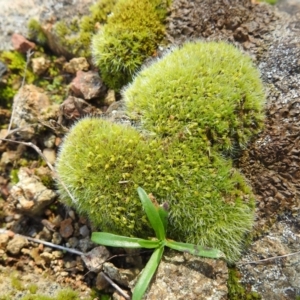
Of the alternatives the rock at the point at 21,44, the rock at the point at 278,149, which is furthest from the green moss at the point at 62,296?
the rock at the point at 21,44

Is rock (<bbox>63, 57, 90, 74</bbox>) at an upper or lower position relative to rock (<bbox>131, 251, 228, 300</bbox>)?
upper

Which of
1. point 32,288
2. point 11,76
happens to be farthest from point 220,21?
point 32,288

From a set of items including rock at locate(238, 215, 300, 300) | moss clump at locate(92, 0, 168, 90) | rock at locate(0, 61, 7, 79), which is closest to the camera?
rock at locate(238, 215, 300, 300)

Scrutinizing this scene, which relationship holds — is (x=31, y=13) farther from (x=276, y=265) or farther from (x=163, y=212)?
(x=276, y=265)

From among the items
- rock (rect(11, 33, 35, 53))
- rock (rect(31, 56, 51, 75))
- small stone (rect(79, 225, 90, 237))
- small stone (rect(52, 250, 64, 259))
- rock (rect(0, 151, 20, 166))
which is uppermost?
rock (rect(11, 33, 35, 53))

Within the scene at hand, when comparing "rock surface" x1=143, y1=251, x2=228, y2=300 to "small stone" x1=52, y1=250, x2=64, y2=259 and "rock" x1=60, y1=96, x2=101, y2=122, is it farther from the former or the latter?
"rock" x1=60, y1=96, x2=101, y2=122

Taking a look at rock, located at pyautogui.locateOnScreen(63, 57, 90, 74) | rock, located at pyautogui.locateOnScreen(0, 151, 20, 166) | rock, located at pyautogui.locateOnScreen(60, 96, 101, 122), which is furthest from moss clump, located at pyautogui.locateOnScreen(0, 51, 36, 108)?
rock, located at pyautogui.locateOnScreen(60, 96, 101, 122)

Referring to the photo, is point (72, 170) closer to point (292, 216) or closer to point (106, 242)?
point (106, 242)

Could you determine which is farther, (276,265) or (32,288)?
(32,288)
